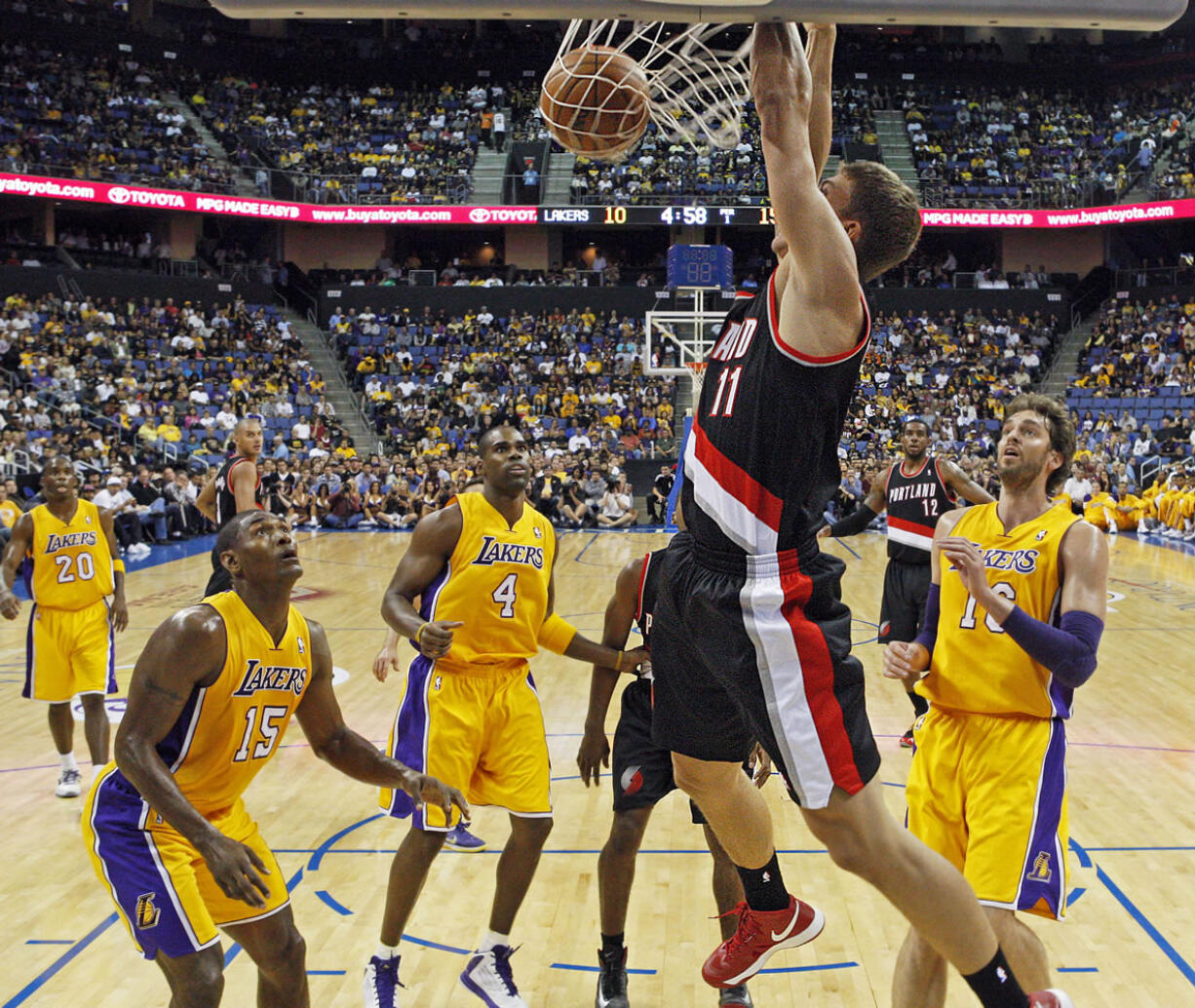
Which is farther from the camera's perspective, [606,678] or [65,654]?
[65,654]

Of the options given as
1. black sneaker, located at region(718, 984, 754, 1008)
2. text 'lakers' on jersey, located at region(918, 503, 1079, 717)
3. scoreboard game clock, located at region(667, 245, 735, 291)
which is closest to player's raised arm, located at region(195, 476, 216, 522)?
black sneaker, located at region(718, 984, 754, 1008)

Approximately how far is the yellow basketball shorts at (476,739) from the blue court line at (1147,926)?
7.48 ft

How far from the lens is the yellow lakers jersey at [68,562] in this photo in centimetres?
679

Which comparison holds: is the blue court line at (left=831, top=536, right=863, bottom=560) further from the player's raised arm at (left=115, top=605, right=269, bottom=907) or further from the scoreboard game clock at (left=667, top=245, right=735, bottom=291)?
the player's raised arm at (left=115, top=605, right=269, bottom=907)

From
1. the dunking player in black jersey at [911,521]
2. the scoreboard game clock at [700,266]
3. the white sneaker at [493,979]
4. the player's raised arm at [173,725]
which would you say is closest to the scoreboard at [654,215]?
the scoreboard game clock at [700,266]

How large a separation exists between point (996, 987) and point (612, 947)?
169cm

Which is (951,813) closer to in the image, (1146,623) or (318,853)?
(318,853)

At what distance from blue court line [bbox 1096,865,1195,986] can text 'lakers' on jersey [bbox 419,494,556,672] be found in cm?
256

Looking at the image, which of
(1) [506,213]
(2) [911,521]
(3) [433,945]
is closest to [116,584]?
(3) [433,945]

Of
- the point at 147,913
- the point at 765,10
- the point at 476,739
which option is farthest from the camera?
the point at 476,739

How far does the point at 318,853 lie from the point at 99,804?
7.28 ft

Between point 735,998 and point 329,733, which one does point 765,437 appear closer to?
point 329,733

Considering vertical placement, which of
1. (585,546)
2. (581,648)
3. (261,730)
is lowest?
(585,546)

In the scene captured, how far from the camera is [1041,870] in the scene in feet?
10.5
